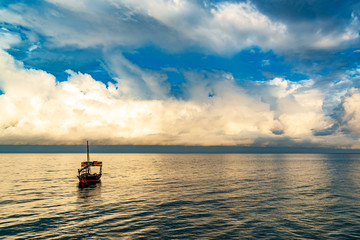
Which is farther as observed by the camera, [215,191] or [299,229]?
[215,191]

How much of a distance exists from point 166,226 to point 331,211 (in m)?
27.0

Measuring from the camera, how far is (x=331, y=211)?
117 ft

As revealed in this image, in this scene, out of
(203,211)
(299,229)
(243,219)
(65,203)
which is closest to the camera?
(299,229)

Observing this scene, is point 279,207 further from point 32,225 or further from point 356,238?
point 32,225

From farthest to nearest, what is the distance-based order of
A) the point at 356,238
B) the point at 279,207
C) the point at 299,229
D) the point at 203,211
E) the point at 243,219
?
the point at 279,207, the point at 203,211, the point at 243,219, the point at 299,229, the point at 356,238

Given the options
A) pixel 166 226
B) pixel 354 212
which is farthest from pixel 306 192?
pixel 166 226

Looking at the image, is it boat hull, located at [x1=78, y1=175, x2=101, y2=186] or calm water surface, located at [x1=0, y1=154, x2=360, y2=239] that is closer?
calm water surface, located at [x1=0, y1=154, x2=360, y2=239]

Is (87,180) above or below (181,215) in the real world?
above

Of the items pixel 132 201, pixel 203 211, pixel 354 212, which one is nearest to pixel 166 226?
pixel 203 211

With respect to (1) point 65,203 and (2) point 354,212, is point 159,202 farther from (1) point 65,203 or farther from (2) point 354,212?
(2) point 354,212

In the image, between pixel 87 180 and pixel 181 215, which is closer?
pixel 181 215

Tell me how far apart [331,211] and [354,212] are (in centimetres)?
342

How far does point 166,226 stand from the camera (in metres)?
28.7

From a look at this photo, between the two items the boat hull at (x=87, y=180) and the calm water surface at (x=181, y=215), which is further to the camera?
the boat hull at (x=87, y=180)
